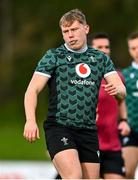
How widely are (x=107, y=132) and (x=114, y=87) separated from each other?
2.31 m

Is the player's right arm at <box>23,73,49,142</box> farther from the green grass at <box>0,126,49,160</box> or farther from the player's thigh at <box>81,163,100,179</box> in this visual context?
the green grass at <box>0,126,49,160</box>

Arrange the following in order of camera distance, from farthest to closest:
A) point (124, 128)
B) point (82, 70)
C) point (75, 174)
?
point (124, 128)
point (82, 70)
point (75, 174)

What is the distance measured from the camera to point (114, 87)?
30.5ft

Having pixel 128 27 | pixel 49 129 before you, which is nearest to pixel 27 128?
pixel 49 129

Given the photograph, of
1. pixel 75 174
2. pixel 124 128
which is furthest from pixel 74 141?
pixel 124 128

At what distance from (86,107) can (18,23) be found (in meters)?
31.4


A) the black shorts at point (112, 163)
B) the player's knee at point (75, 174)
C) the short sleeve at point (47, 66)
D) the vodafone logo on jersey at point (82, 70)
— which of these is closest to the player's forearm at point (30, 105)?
the short sleeve at point (47, 66)

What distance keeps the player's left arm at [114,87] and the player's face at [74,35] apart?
0.45 m

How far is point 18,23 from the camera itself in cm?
4050

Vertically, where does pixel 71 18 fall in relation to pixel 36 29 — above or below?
above

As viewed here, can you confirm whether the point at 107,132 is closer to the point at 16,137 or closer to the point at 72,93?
the point at 72,93

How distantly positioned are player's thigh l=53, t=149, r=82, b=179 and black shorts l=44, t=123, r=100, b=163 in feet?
Result: 0.22

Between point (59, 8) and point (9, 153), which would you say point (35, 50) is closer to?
point (59, 8)

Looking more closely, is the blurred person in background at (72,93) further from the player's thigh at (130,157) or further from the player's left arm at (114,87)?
the player's thigh at (130,157)
